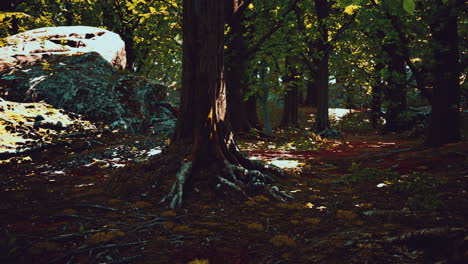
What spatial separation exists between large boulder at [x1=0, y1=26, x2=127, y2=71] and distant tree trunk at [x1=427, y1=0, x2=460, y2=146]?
41.1ft

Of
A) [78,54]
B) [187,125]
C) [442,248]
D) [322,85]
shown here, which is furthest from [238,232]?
[322,85]

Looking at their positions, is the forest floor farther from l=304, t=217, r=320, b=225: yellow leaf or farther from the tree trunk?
the tree trunk

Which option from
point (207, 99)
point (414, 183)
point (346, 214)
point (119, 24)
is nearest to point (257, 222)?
point (346, 214)

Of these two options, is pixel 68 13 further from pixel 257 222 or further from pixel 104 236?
pixel 257 222

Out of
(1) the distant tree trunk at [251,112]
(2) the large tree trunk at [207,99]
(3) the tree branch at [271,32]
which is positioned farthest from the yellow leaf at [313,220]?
(1) the distant tree trunk at [251,112]

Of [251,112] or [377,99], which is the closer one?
[377,99]

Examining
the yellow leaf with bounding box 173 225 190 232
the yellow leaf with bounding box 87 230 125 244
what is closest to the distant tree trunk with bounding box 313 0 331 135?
the yellow leaf with bounding box 173 225 190 232

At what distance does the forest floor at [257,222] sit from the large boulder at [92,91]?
4946 mm

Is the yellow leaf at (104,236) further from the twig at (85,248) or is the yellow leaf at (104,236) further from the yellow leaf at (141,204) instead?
the yellow leaf at (141,204)

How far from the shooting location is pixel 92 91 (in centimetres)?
1002

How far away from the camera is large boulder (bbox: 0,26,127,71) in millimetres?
10453

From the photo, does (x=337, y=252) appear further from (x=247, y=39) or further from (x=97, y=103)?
(x=247, y=39)

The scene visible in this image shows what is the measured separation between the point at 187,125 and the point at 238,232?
2.36m

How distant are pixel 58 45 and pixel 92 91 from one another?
372cm
